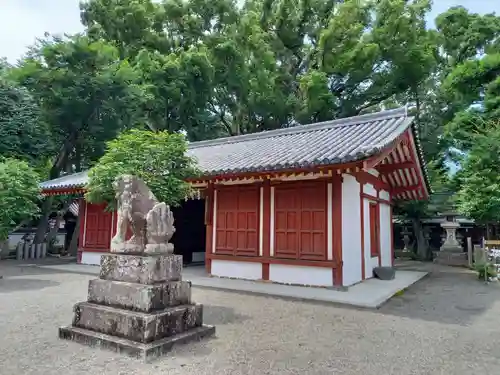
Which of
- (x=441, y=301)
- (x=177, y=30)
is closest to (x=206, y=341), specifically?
(x=441, y=301)

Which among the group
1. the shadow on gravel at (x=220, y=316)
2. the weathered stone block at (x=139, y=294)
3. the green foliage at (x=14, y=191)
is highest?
the green foliage at (x=14, y=191)

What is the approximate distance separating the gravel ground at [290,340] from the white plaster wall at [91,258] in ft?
15.4

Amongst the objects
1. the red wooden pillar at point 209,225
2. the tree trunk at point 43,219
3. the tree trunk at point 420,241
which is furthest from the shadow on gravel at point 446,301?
the tree trunk at point 43,219

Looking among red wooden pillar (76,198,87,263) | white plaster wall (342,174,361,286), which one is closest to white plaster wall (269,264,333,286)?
white plaster wall (342,174,361,286)

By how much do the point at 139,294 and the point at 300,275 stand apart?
4.73 m

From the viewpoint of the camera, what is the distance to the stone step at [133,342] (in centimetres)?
384

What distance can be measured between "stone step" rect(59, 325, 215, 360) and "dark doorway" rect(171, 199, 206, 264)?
874 centimetres

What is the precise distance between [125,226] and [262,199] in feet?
15.2

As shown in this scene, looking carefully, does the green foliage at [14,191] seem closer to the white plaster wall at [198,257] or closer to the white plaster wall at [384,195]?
the white plaster wall at [198,257]

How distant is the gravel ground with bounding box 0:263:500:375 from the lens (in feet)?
12.0

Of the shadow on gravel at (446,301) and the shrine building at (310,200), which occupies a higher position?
the shrine building at (310,200)

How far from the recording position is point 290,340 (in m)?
4.56

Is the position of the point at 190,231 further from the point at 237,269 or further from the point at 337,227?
the point at 337,227

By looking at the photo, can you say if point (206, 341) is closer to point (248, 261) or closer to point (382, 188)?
point (248, 261)
